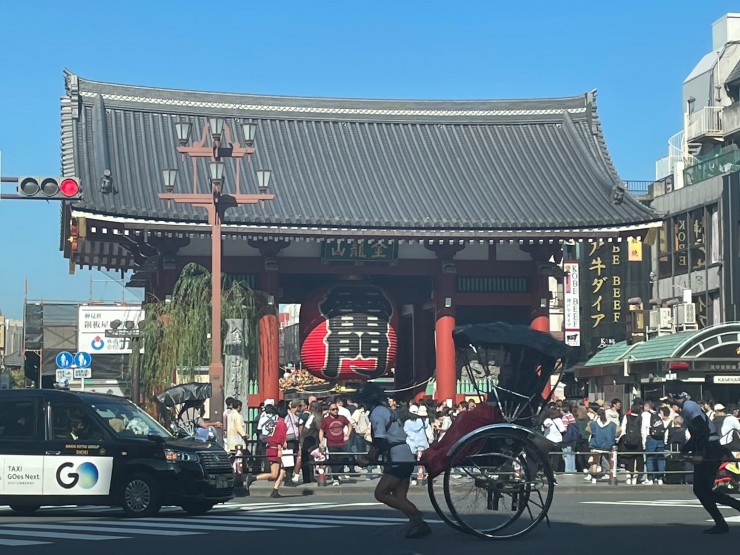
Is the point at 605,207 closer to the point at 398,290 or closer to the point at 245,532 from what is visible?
the point at 398,290

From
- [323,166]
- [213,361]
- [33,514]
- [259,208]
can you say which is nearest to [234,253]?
[259,208]

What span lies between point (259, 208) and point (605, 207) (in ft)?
30.9

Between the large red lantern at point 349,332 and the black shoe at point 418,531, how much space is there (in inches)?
703

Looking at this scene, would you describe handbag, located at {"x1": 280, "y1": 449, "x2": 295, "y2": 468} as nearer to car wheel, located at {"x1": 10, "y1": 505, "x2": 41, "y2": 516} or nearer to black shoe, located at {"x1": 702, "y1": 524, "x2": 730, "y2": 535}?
car wheel, located at {"x1": 10, "y1": 505, "x2": 41, "y2": 516}

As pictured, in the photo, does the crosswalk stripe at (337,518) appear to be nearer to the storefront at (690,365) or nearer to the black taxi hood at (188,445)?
the black taxi hood at (188,445)

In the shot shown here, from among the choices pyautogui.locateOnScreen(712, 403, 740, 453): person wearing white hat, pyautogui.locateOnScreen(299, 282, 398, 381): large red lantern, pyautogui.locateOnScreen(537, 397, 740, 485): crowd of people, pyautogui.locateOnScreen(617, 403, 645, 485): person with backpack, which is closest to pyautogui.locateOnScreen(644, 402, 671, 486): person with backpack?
pyautogui.locateOnScreen(537, 397, 740, 485): crowd of people

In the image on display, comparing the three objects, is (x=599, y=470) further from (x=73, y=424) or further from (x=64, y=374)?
(x=64, y=374)

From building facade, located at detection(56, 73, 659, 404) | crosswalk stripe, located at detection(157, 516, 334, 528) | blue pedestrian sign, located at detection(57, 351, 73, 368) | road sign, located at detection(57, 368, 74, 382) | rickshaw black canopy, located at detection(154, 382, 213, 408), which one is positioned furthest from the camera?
road sign, located at detection(57, 368, 74, 382)

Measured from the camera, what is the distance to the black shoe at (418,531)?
1342 centimetres

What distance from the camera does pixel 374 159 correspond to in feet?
117

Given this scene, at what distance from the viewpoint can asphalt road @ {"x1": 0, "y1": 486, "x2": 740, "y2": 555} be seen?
12539 mm

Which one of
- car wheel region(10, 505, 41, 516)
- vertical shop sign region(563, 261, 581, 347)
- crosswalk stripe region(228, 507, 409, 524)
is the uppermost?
vertical shop sign region(563, 261, 581, 347)

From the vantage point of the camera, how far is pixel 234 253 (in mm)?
32188

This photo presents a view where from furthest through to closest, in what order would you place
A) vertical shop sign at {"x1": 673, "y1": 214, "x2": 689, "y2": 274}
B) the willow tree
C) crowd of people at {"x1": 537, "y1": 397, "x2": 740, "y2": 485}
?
vertical shop sign at {"x1": 673, "y1": 214, "x2": 689, "y2": 274}, the willow tree, crowd of people at {"x1": 537, "y1": 397, "x2": 740, "y2": 485}
